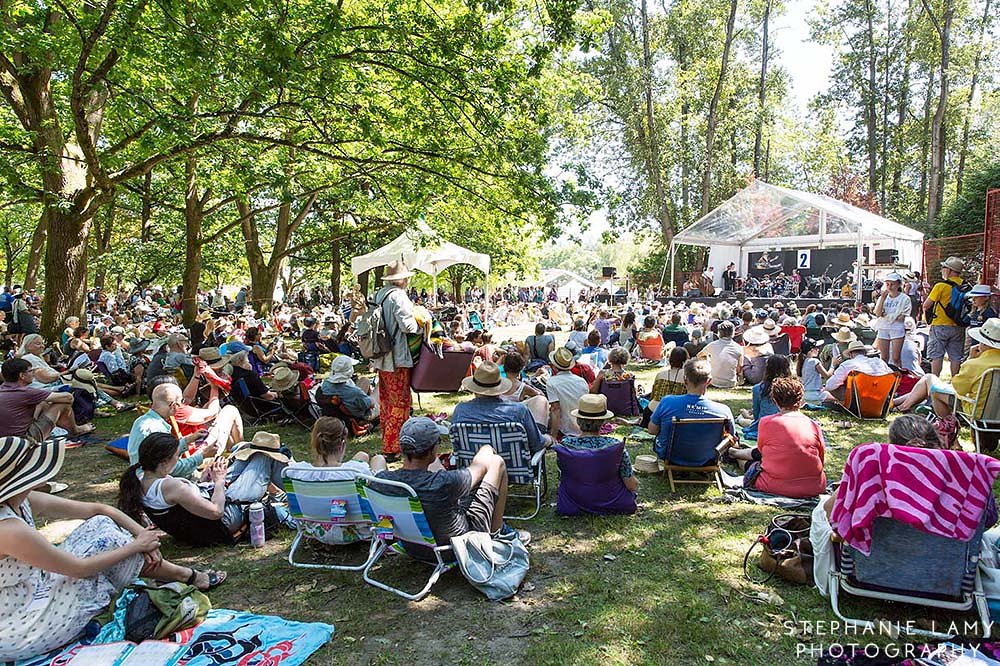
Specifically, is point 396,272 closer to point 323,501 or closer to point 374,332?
point 374,332

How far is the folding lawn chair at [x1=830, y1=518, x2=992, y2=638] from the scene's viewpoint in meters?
2.95

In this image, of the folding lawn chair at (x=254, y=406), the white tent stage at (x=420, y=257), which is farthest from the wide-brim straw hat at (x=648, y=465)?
the white tent stage at (x=420, y=257)

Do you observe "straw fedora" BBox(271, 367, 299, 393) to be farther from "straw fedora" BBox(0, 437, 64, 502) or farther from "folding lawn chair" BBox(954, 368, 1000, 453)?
"folding lawn chair" BBox(954, 368, 1000, 453)

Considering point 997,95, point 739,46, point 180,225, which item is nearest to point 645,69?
point 739,46

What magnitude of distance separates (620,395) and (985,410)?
3.57 m

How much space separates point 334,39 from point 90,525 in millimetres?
6351

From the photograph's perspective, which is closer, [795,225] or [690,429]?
[690,429]

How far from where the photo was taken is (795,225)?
21.6 meters

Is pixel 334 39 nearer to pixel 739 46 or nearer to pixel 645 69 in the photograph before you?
pixel 645 69

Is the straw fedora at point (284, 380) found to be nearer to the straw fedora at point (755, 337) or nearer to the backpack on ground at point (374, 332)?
the backpack on ground at point (374, 332)

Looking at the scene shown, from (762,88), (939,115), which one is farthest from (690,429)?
(762,88)

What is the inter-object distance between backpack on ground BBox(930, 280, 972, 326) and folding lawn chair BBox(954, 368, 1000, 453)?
2908 mm

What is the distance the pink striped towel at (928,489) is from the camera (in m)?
2.84

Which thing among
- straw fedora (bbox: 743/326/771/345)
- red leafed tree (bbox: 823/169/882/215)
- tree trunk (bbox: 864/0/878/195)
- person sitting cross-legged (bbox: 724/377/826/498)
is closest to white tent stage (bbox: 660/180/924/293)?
straw fedora (bbox: 743/326/771/345)
